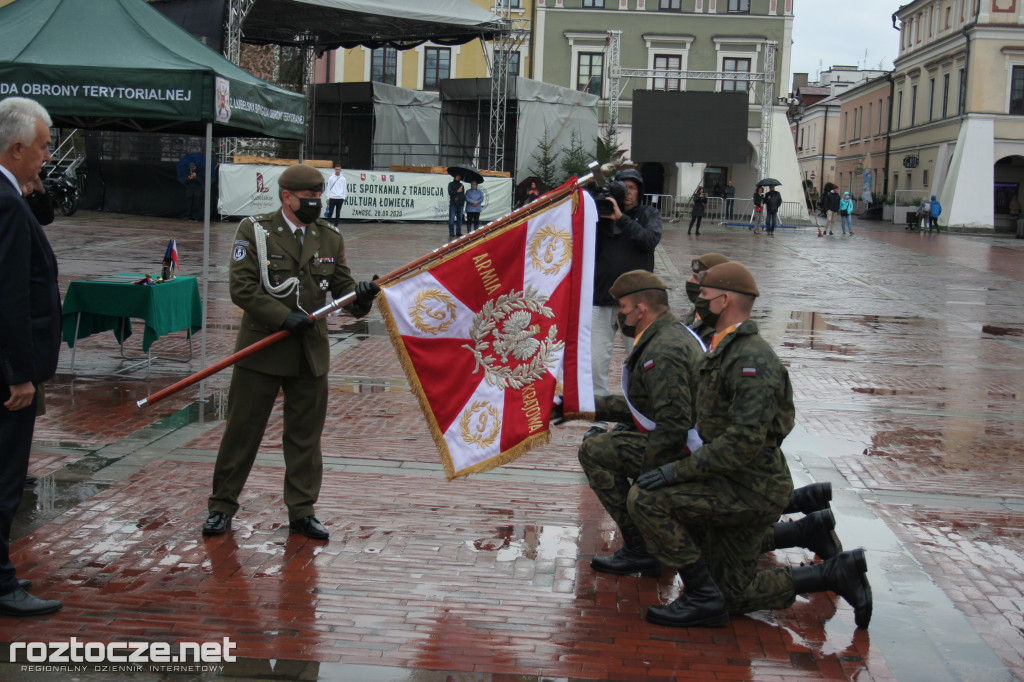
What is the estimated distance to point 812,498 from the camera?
552 centimetres

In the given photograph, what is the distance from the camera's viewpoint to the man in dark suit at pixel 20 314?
4.14 m

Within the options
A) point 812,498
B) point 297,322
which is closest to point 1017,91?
point 812,498

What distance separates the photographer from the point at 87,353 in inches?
409

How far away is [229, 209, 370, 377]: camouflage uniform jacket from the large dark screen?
34.8 meters

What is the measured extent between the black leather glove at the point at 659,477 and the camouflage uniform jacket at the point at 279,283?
6.15ft

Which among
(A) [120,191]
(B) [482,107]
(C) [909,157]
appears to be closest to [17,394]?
(A) [120,191]

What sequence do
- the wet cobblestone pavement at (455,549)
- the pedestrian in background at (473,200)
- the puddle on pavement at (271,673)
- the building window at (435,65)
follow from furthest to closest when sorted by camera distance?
the building window at (435,65) → the pedestrian in background at (473,200) → the wet cobblestone pavement at (455,549) → the puddle on pavement at (271,673)

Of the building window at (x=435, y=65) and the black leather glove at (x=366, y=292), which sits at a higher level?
the building window at (x=435, y=65)

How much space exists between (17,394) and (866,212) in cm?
5901

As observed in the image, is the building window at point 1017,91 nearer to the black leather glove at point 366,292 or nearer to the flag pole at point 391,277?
the flag pole at point 391,277

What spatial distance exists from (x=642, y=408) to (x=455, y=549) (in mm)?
1346

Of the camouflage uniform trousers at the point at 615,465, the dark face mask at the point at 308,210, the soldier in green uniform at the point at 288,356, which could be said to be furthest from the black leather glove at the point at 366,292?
the camouflage uniform trousers at the point at 615,465

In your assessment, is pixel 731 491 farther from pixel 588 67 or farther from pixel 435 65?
pixel 435 65

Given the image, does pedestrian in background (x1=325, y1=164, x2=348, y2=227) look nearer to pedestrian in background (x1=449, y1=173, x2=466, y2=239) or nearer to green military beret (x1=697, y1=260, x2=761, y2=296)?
pedestrian in background (x1=449, y1=173, x2=466, y2=239)
